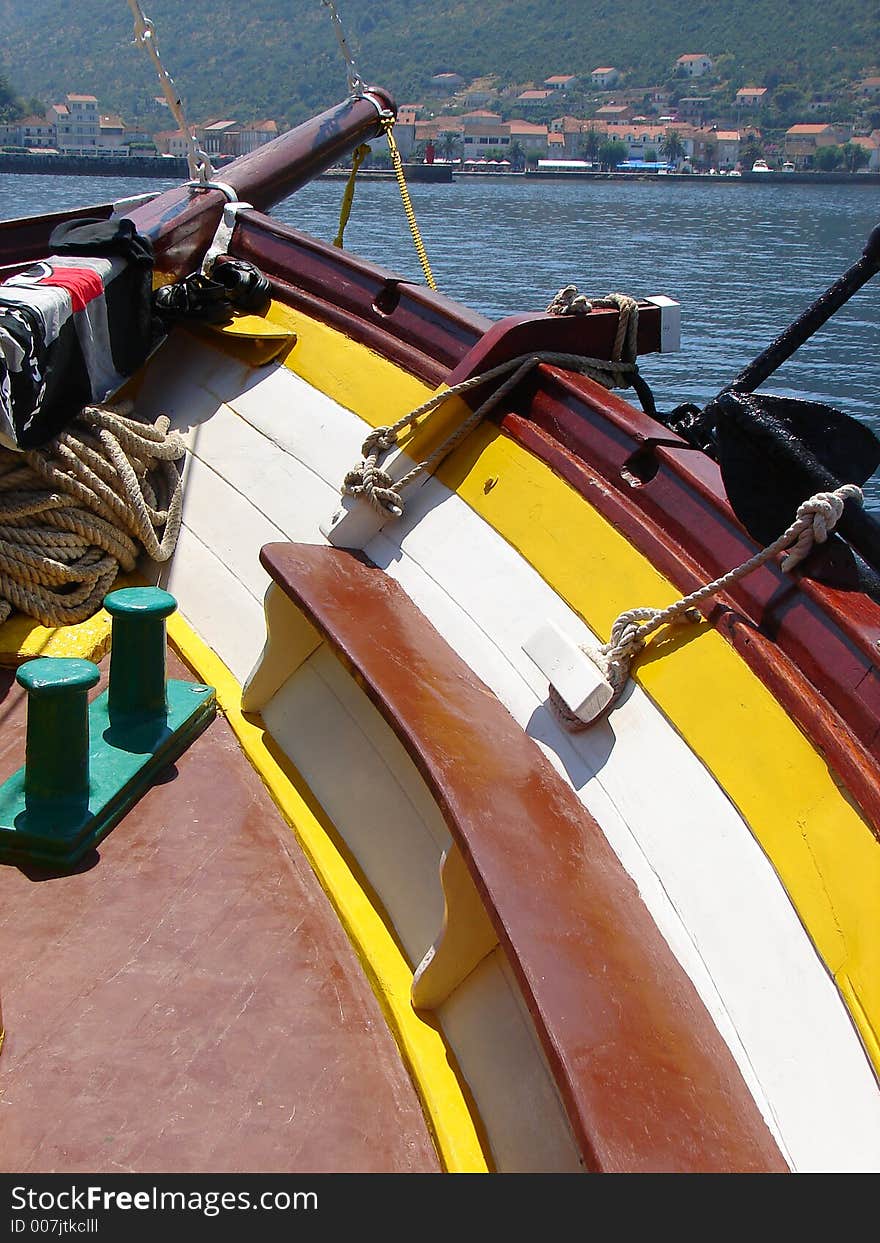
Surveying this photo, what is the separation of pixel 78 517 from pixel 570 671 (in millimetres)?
1438

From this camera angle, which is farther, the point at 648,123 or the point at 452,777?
the point at 648,123

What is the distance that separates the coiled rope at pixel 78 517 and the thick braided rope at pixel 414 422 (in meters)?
0.64

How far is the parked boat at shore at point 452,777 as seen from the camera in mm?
1467

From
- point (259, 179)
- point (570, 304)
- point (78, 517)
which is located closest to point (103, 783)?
point (78, 517)

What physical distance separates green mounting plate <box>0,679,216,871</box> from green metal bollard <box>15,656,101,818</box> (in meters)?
0.02

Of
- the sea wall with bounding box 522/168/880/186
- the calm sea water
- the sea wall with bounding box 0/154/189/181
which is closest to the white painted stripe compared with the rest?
the calm sea water

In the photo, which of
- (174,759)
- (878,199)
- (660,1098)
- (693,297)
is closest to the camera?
(660,1098)

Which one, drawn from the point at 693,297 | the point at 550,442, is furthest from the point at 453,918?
the point at 693,297

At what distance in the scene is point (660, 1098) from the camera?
4.20 ft

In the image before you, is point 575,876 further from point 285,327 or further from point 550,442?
point 285,327

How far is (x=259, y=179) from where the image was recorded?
4219 mm

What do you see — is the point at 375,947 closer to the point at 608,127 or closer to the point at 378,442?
the point at 378,442

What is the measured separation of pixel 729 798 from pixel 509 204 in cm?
4008

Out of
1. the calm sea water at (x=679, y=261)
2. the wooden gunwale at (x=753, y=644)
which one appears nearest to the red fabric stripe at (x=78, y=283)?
the wooden gunwale at (x=753, y=644)
